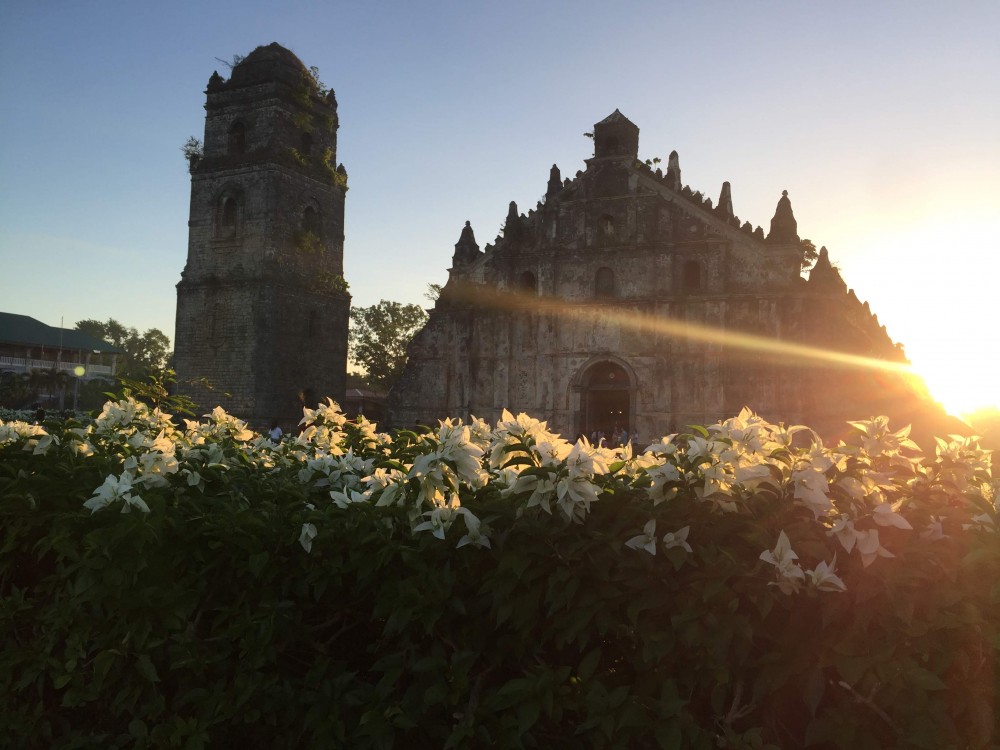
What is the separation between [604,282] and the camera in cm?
2566

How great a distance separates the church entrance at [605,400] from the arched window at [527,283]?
128 inches

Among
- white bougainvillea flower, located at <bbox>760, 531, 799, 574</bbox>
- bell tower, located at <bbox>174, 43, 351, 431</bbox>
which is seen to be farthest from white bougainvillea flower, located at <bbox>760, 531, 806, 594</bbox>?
bell tower, located at <bbox>174, 43, 351, 431</bbox>

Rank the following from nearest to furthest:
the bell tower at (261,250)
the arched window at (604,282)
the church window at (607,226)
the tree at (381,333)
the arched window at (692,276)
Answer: the arched window at (692,276) < the arched window at (604,282) < the church window at (607,226) < the bell tower at (261,250) < the tree at (381,333)

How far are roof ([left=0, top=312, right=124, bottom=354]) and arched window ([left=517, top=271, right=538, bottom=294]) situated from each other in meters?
43.3

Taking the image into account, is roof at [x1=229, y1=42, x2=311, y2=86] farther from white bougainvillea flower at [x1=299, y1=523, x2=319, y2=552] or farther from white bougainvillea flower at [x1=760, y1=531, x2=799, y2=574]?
white bougainvillea flower at [x1=760, y1=531, x2=799, y2=574]

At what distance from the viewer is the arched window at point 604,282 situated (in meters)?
25.5

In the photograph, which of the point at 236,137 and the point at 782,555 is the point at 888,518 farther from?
the point at 236,137

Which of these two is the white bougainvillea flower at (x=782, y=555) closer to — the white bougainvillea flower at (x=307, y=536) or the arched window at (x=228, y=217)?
the white bougainvillea flower at (x=307, y=536)

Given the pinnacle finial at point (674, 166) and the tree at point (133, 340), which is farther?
the tree at point (133, 340)

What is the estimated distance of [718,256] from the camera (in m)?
24.5

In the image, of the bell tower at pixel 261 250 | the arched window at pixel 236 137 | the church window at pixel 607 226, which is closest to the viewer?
the church window at pixel 607 226

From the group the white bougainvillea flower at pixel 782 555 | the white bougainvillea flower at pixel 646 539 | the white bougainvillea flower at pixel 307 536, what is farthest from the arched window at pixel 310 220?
the white bougainvillea flower at pixel 782 555

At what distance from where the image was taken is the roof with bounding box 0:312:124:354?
55809 mm

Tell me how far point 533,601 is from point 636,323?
73.9 feet
